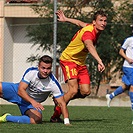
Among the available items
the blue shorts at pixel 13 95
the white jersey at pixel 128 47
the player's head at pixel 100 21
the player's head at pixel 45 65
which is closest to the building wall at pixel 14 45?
the white jersey at pixel 128 47

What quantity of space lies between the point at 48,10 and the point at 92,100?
9.95ft

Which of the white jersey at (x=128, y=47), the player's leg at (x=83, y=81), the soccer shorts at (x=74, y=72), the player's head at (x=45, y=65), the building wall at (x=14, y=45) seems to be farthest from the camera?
the building wall at (x=14, y=45)

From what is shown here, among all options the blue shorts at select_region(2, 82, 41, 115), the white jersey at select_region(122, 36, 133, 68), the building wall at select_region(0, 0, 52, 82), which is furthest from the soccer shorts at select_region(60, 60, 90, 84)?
the building wall at select_region(0, 0, 52, 82)

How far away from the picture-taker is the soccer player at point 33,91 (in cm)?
899

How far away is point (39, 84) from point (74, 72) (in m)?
1.10

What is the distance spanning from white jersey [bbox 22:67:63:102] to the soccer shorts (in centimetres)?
87

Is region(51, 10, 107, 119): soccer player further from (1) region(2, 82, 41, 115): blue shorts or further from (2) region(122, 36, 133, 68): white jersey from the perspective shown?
(2) region(122, 36, 133, 68): white jersey

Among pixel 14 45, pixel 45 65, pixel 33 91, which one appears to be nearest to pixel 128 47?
pixel 33 91

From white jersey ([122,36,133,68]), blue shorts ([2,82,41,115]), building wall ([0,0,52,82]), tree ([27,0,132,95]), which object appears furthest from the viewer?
tree ([27,0,132,95])

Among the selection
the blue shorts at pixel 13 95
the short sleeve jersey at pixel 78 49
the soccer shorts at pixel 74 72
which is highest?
the short sleeve jersey at pixel 78 49

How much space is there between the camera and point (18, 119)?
9375 millimetres

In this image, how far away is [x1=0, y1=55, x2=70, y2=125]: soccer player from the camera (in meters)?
8.99

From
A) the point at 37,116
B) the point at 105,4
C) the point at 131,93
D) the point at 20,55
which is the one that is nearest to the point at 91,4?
the point at 105,4

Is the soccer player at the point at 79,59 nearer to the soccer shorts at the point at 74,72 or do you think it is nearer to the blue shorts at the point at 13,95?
the soccer shorts at the point at 74,72
